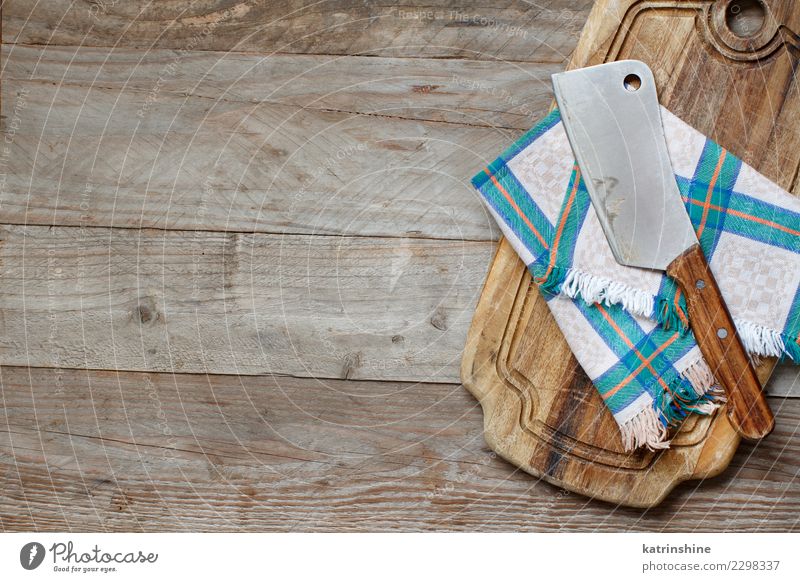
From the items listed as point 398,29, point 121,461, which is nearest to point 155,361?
point 121,461

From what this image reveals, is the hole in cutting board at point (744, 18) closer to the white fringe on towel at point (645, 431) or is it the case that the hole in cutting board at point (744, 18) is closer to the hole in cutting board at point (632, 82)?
the hole in cutting board at point (632, 82)

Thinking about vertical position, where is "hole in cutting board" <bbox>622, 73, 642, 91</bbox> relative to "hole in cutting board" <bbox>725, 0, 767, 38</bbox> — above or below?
below

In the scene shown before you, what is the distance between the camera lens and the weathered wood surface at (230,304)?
503 mm

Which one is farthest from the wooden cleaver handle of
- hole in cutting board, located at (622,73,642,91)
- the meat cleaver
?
hole in cutting board, located at (622,73,642,91)

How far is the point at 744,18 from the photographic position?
463 millimetres

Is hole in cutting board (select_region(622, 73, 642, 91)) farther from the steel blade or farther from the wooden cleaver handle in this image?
the wooden cleaver handle

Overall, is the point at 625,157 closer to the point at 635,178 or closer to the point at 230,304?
the point at 635,178

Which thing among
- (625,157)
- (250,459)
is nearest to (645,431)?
(625,157)

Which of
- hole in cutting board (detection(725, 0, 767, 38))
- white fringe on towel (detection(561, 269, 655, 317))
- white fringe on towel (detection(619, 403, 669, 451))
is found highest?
hole in cutting board (detection(725, 0, 767, 38))

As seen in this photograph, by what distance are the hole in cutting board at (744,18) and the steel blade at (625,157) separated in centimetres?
7

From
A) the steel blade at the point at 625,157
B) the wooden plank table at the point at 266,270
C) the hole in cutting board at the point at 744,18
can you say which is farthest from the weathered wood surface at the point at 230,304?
the hole in cutting board at the point at 744,18

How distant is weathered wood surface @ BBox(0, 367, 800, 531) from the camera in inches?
20.0

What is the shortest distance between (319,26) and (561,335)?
0.96ft
